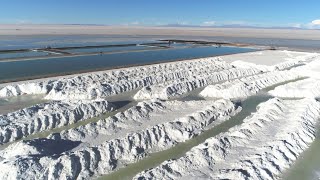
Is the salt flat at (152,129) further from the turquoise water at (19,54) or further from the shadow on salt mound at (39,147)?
the turquoise water at (19,54)

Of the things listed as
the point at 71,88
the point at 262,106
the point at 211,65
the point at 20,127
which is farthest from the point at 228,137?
the point at 211,65

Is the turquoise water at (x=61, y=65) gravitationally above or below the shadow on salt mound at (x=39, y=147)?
below

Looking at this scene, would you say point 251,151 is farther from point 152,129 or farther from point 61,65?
point 61,65

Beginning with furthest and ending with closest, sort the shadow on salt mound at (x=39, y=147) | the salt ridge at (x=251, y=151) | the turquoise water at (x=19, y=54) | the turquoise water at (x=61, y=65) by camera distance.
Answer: the turquoise water at (x=19, y=54) < the turquoise water at (x=61, y=65) < the shadow on salt mound at (x=39, y=147) < the salt ridge at (x=251, y=151)

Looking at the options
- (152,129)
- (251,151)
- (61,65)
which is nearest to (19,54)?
(61,65)

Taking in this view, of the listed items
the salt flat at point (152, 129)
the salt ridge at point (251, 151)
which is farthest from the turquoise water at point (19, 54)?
the salt ridge at point (251, 151)

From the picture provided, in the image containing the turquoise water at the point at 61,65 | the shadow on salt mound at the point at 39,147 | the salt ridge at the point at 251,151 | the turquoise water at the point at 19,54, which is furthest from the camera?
the turquoise water at the point at 19,54
